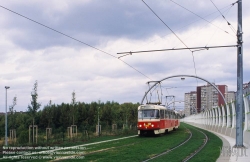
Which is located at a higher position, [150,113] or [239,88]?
[239,88]

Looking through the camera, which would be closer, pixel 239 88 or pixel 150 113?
pixel 239 88

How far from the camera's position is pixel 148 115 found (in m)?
34.2

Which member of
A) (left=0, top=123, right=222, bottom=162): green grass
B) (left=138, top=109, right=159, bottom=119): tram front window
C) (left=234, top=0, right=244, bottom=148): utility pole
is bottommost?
(left=0, top=123, right=222, bottom=162): green grass

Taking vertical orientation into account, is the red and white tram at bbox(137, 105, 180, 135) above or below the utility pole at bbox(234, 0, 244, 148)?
below

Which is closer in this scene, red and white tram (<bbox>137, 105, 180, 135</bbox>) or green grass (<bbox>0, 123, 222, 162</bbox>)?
green grass (<bbox>0, 123, 222, 162</bbox>)

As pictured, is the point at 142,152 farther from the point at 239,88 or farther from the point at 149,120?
the point at 149,120

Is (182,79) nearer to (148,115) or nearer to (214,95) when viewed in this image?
(148,115)

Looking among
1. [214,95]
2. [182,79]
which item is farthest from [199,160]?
[214,95]

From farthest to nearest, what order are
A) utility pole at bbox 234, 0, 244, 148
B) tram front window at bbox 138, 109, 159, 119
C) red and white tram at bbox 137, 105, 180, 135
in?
tram front window at bbox 138, 109, 159, 119 < red and white tram at bbox 137, 105, 180, 135 < utility pole at bbox 234, 0, 244, 148

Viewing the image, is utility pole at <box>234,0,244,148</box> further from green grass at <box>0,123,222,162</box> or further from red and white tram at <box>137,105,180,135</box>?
red and white tram at <box>137,105,180,135</box>

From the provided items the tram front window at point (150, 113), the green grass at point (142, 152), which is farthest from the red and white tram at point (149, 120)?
the green grass at point (142, 152)

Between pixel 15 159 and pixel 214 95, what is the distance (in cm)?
12900

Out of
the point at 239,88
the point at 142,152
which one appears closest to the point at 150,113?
the point at 142,152

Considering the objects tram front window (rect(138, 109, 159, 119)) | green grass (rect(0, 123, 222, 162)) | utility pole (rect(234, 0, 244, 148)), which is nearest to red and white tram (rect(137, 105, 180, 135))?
tram front window (rect(138, 109, 159, 119))
